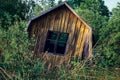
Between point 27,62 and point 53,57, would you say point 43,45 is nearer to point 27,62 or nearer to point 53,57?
point 53,57

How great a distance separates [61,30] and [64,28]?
0.79ft

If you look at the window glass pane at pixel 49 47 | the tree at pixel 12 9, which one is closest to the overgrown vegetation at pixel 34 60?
the tree at pixel 12 9

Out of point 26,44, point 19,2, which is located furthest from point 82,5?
point 26,44

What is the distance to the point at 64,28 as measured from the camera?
59.5 ft

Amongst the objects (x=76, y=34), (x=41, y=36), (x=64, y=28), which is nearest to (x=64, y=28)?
(x=64, y=28)

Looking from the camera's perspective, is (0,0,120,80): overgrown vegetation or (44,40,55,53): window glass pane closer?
(0,0,120,80): overgrown vegetation

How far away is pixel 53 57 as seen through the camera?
17.9 meters

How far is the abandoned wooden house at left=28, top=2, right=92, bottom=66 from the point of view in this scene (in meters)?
17.7

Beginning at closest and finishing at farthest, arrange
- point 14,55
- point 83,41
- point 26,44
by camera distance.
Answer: point 14,55
point 26,44
point 83,41

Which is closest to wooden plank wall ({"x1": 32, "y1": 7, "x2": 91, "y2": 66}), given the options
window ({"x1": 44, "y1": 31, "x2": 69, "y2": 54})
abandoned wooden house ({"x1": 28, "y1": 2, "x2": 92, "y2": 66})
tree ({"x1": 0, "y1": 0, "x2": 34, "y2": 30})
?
abandoned wooden house ({"x1": 28, "y1": 2, "x2": 92, "y2": 66})

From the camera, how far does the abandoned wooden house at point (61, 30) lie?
695 inches

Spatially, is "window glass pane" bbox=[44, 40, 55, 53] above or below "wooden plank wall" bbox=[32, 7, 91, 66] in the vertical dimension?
below

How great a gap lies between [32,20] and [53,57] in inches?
112

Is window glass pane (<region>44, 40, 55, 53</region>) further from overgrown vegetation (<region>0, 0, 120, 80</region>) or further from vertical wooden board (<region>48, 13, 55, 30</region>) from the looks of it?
overgrown vegetation (<region>0, 0, 120, 80</region>)
